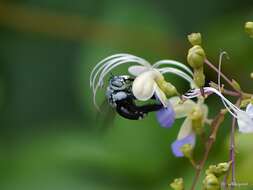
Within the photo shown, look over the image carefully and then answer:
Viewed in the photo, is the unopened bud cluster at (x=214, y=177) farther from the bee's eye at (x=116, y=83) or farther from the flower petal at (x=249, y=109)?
the bee's eye at (x=116, y=83)

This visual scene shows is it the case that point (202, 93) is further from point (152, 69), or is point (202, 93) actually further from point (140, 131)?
point (140, 131)

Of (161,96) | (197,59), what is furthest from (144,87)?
(197,59)

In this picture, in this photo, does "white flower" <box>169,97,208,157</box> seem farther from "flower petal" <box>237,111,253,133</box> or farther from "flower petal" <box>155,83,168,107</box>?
"flower petal" <box>237,111,253,133</box>

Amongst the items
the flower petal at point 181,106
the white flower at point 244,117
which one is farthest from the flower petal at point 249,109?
the flower petal at point 181,106

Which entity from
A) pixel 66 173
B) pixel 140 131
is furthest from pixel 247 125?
pixel 66 173

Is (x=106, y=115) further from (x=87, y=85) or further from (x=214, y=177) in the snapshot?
(x=87, y=85)

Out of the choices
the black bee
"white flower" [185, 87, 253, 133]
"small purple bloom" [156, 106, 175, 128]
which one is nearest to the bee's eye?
the black bee
